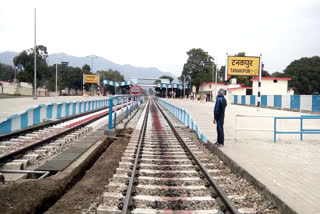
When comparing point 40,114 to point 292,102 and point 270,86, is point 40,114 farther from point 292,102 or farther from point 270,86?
point 270,86

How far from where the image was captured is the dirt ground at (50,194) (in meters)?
4.31

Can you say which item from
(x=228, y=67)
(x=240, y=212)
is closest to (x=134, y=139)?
(x=240, y=212)

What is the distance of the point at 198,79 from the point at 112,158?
272ft

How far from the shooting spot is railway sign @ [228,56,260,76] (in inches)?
868

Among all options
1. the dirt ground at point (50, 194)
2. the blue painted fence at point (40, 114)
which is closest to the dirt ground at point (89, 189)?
the dirt ground at point (50, 194)

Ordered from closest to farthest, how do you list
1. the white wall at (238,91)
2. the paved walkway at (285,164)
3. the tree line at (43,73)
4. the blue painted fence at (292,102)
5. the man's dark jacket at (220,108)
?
1. the paved walkway at (285,164)
2. the man's dark jacket at (220,108)
3. the blue painted fence at (292,102)
4. the white wall at (238,91)
5. the tree line at (43,73)

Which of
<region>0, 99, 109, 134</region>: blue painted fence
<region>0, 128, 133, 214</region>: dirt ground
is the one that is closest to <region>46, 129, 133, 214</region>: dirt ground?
<region>0, 128, 133, 214</region>: dirt ground

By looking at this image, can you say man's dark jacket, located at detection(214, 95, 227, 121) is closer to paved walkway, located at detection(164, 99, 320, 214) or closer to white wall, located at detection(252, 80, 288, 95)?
paved walkway, located at detection(164, 99, 320, 214)

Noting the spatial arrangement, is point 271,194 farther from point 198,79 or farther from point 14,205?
point 198,79

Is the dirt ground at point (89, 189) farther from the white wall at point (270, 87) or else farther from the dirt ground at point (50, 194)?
the white wall at point (270, 87)

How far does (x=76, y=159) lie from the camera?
720 cm

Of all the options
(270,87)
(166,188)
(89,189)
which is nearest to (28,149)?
(89,189)

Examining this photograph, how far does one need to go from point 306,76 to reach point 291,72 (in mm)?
5566

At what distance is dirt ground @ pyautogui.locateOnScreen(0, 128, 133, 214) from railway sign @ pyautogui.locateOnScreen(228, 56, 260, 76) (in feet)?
57.6
